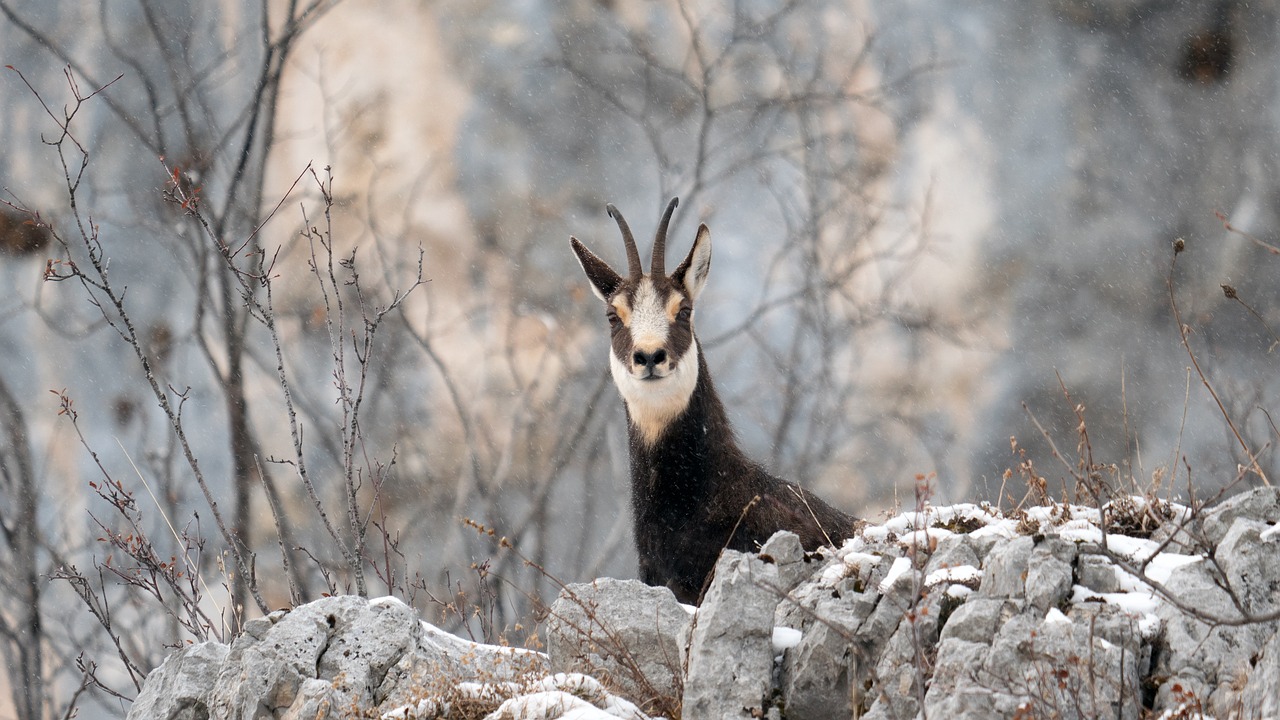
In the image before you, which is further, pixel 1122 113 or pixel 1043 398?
pixel 1122 113

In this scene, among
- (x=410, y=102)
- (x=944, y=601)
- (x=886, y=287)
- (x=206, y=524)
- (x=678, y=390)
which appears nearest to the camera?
(x=944, y=601)

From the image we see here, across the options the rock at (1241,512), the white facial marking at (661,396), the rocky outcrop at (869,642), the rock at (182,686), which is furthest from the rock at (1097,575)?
the rock at (182,686)

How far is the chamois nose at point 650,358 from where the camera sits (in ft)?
26.2

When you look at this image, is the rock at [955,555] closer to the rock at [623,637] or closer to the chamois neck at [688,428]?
the rock at [623,637]

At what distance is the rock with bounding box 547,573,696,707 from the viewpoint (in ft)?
18.5

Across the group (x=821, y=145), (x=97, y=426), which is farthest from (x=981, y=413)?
(x=97, y=426)

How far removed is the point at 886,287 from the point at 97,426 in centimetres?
1394

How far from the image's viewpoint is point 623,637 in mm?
5766

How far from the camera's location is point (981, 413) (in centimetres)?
2362

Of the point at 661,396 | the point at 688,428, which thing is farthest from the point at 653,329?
the point at 688,428

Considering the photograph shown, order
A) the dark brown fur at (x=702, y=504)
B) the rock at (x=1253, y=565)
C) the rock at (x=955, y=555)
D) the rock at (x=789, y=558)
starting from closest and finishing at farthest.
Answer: the rock at (x=1253, y=565) → the rock at (x=955, y=555) → the rock at (x=789, y=558) → the dark brown fur at (x=702, y=504)

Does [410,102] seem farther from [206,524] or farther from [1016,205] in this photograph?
[1016,205]

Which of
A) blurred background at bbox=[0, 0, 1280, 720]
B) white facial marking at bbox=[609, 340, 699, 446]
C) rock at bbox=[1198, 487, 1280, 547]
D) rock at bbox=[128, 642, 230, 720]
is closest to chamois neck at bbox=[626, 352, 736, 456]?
white facial marking at bbox=[609, 340, 699, 446]

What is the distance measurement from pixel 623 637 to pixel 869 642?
3.94 ft
